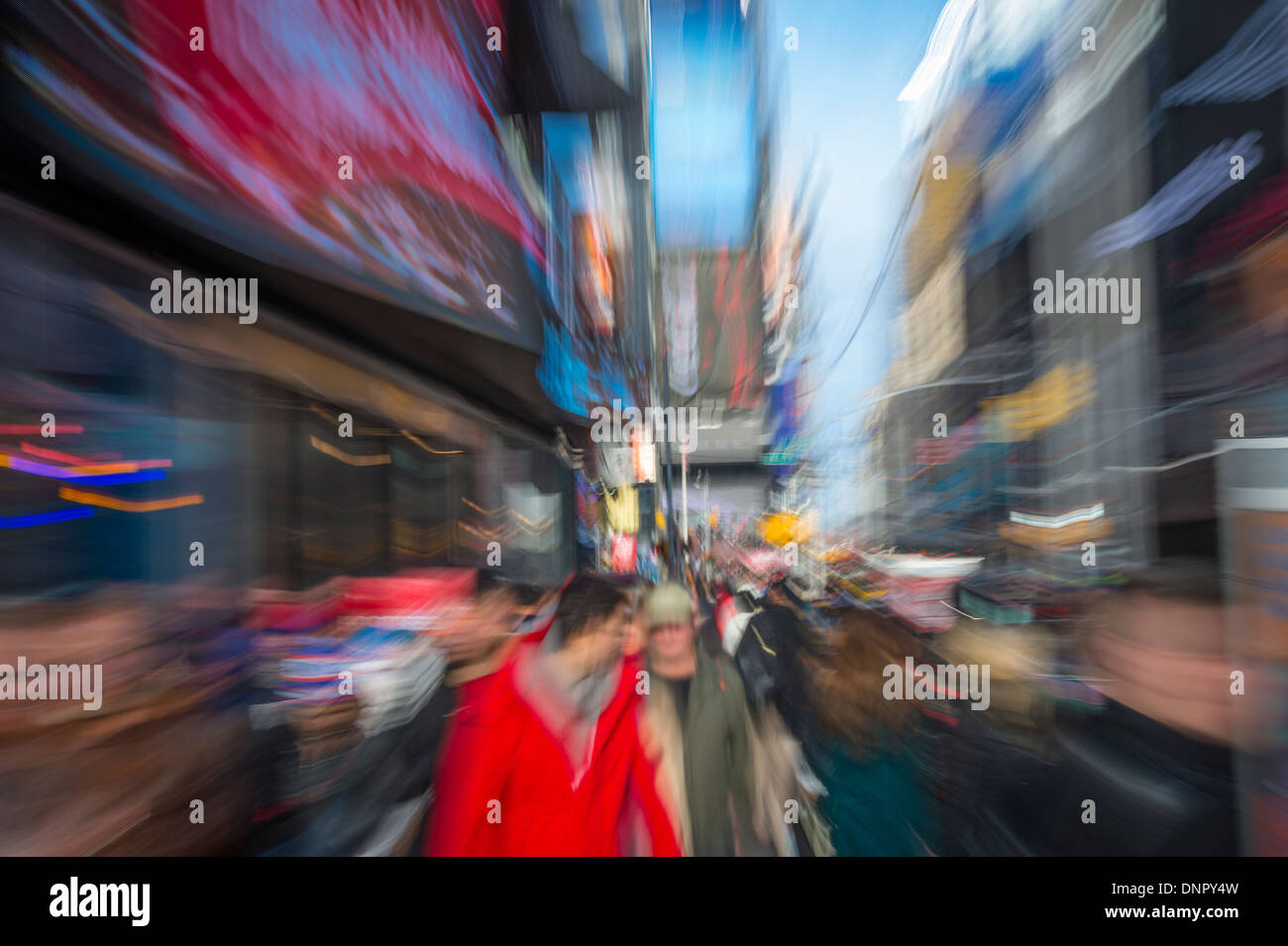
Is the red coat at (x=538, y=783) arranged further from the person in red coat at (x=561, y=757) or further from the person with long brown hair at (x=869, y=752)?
the person with long brown hair at (x=869, y=752)

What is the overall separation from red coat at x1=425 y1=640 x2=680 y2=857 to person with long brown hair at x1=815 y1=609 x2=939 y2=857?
0.29m

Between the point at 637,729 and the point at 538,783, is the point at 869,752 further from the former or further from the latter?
the point at 538,783

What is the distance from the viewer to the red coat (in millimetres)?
662

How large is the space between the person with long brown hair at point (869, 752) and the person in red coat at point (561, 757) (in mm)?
288

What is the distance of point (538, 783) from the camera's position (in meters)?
0.68

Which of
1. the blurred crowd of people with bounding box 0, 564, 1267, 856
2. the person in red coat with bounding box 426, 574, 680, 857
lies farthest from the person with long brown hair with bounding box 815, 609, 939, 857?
the person in red coat with bounding box 426, 574, 680, 857

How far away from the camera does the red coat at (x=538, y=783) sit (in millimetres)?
662

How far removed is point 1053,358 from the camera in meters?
Answer: 0.70

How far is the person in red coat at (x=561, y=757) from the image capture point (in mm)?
665

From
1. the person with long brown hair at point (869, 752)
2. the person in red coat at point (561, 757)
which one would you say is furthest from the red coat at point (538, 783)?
the person with long brown hair at point (869, 752)

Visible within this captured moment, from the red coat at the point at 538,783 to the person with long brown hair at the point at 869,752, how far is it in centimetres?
29

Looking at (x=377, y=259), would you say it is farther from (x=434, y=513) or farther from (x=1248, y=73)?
(x=1248, y=73)

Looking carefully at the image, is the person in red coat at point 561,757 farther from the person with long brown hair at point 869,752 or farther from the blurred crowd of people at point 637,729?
the person with long brown hair at point 869,752

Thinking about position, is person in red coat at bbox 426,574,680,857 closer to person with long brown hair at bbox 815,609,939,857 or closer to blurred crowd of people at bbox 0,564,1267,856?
blurred crowd of people at bbox 0,564,1267,856
